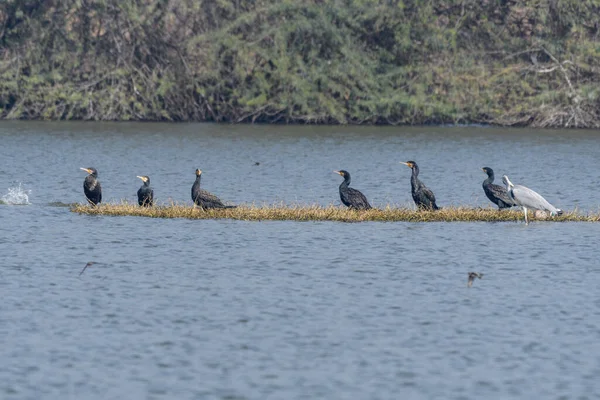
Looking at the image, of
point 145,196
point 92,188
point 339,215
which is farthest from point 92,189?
point 339,215

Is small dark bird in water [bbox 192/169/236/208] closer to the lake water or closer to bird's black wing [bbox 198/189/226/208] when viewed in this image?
bird's black wing [bbox 198/189/226/208]

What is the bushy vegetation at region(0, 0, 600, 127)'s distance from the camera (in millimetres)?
51719

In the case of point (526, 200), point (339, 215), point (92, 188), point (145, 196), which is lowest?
point (339, 215)

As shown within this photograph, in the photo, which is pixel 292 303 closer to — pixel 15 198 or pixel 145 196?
pixel 145 196

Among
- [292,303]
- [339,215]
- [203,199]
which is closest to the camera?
[292,303]

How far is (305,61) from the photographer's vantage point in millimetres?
53562

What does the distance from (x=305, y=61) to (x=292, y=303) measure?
3760 centimetres

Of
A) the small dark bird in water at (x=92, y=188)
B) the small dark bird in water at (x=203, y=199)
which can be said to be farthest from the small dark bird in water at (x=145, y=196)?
the small dark bird in water at (x=203, y=199)

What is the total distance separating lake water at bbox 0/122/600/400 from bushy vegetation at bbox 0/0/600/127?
19561 mm

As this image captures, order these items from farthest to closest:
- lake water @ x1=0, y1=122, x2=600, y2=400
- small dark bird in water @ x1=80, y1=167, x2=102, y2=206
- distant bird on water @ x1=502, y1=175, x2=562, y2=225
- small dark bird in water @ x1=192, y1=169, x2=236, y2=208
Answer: small dark bird in water @ x1=80, y1=167, x2=102, y2=206, small dark bird in water @ x1=192, y1=169, x2=236, y2=208, distant bird on water @ x1=502, y1=175, x2=562, y2=225, lake water @ x1=0, y1=122, x2=600, y2=400

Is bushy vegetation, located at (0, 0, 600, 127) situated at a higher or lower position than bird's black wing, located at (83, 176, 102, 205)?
higher

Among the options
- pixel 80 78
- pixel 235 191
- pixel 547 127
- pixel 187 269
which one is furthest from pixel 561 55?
pixel 187 269

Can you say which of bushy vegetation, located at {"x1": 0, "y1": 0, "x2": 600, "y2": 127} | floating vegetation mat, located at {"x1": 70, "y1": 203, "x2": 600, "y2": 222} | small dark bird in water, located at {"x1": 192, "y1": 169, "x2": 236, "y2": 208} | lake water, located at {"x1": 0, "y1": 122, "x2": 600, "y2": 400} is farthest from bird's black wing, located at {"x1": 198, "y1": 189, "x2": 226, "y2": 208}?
bushy vegetation, located at {"x1": 0, "y1": 0, "x2": 600, "y2": 127}

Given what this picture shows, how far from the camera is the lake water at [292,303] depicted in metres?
13.0
